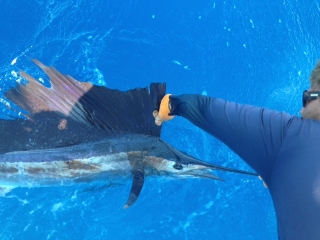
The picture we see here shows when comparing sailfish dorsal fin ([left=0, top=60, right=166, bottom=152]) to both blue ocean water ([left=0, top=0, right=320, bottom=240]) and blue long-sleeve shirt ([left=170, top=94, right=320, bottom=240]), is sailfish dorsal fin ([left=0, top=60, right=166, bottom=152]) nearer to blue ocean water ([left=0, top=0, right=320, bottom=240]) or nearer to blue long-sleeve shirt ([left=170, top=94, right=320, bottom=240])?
blue long-sleeve shirt ([left=170, top=94, right=320, bottom=240])

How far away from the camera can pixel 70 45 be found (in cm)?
630

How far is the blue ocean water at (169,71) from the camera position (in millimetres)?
5734

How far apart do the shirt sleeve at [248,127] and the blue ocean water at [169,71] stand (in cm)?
346

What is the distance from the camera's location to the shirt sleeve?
6.04 feet

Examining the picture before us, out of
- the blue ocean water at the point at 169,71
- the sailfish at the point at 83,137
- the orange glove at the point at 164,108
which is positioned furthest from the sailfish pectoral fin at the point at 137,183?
the blue ocean water at the point at 169,71

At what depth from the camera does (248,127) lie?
2004 mm

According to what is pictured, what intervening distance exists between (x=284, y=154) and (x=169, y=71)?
4.72 m

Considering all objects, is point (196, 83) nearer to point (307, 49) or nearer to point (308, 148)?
point (307, 49)

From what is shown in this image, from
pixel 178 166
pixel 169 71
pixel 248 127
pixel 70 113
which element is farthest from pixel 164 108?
pixel 169 71

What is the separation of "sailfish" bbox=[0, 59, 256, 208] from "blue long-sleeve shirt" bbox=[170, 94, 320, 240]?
57.5 inches

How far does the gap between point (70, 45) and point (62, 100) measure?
A: 2874mm

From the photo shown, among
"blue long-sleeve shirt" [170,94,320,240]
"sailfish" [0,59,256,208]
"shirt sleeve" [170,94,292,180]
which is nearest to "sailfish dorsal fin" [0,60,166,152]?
"sailfish" [0,59,256,208]

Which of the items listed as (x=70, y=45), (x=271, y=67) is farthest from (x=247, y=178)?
(x=70, y=45)

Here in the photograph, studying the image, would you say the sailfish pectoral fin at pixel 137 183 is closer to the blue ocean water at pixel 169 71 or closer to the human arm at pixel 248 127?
the human arm at pixel 248 127
